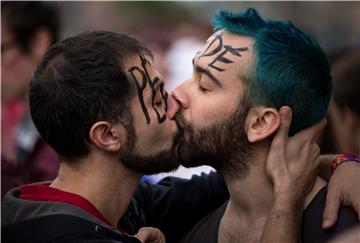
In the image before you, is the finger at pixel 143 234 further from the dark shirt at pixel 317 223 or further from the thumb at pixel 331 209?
the thumb at pixel 331 209

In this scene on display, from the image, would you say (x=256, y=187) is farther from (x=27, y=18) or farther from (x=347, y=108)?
(x=27, y=18)

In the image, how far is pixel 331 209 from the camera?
267 cm

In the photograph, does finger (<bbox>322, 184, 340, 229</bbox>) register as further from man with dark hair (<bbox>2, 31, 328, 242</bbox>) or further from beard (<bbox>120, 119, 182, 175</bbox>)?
beard (<bbox>120, 119, 182, 175</bbox>)

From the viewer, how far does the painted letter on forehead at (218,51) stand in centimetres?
298

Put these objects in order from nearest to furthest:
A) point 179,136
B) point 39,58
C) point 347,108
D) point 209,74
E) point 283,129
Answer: point 283,129, point 209,74, point 179,136, point 347,108, point 39,58

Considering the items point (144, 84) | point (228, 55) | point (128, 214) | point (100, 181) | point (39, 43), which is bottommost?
point (128, 214)

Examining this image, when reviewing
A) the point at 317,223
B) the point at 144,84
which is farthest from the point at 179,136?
the point at 317,223

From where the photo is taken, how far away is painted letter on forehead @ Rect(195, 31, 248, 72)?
2.98 metres

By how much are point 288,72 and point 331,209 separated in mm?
582

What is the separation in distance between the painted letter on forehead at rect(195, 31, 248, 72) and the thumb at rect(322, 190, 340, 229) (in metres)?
0.68

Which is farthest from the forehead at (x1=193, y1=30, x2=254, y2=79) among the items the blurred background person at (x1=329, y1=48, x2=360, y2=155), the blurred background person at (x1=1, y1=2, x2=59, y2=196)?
the blurred background person at (x1=1, y1=2, x2=59, y2=196)

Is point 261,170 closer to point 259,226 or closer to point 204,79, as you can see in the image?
point 259,226

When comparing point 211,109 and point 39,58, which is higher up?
point 211,109

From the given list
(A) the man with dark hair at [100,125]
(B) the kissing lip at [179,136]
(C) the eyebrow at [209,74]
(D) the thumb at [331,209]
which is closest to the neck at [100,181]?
(A) the man with dark hair at [100,125]
